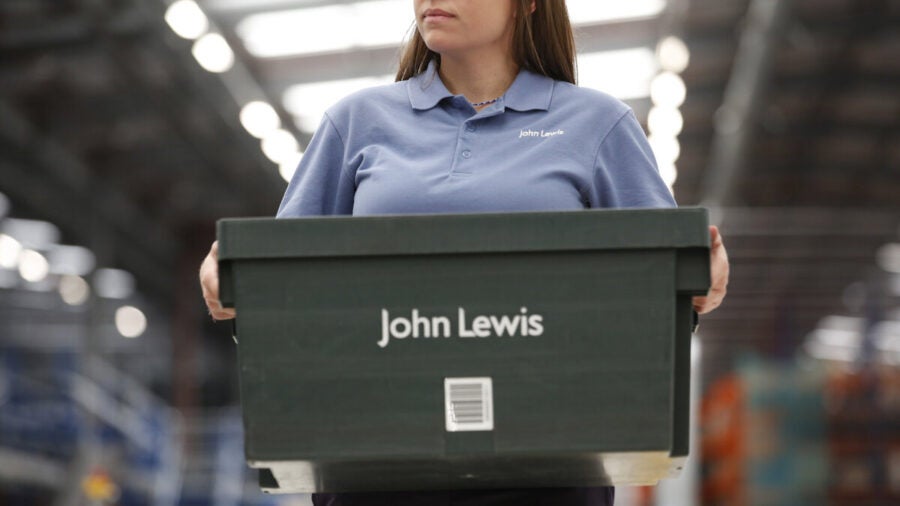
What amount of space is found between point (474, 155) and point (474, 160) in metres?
0.01

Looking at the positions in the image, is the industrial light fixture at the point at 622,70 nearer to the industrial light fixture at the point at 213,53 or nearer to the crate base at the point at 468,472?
the industrial light fixture at the point at 213,53

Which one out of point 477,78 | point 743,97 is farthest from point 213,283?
point 743,97

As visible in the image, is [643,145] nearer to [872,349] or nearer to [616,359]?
[616,359]

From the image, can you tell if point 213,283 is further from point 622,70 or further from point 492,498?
point 622,70

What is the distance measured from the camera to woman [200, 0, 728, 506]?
1.46 metres

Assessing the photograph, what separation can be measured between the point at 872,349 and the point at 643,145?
958 centimetres

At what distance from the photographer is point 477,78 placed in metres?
1.65

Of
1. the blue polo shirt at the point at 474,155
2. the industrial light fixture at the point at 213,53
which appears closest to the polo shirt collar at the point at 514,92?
the blue polo shirt at the point at 474,155

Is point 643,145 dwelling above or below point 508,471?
above

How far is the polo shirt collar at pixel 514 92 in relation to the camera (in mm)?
1570

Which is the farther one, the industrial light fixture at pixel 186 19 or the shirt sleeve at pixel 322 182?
the industrial light fixture at pixel 186 19

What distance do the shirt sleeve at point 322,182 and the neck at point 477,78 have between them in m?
0.17

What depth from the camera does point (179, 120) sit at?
13930 mm

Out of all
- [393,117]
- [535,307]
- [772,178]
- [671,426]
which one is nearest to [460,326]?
[535,307]
